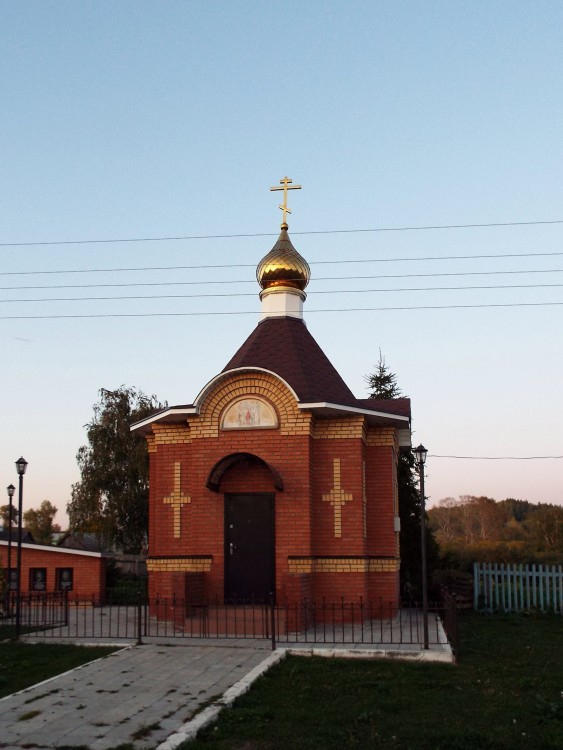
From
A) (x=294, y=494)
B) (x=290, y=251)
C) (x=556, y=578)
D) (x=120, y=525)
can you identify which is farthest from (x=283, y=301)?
(x=120, y=525)

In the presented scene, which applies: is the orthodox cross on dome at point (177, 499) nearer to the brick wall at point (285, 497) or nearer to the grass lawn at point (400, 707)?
the brick wall at point (285, 497)

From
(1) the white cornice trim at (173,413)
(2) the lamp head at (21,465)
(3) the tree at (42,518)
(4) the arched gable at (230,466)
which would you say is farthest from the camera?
(3) the tree at (42,518)

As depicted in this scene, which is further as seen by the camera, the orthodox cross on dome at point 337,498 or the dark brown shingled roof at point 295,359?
the dark brown shingled roof at point 295,359

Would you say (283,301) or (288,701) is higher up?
(283,301)

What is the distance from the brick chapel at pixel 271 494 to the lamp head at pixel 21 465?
9.72 ft

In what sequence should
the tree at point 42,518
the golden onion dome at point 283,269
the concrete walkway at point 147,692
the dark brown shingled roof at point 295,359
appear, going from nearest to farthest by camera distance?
the concrete walkway at point 147,692, the dark brown shingled roof at point 295,359, the golden onion dome at point 283,269, the tree at point 42,518

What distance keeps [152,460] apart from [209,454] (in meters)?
2.24

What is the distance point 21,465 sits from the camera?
13.5m

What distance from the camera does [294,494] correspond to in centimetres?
1453

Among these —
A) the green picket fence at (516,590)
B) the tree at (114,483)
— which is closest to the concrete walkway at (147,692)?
the green picket fence at (516,590)

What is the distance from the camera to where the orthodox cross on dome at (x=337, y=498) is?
14852 millimetres

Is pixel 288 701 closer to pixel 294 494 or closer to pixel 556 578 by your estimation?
pixel 294 494

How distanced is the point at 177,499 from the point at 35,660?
530 cm

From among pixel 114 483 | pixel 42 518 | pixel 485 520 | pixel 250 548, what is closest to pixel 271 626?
pixel 250 548
